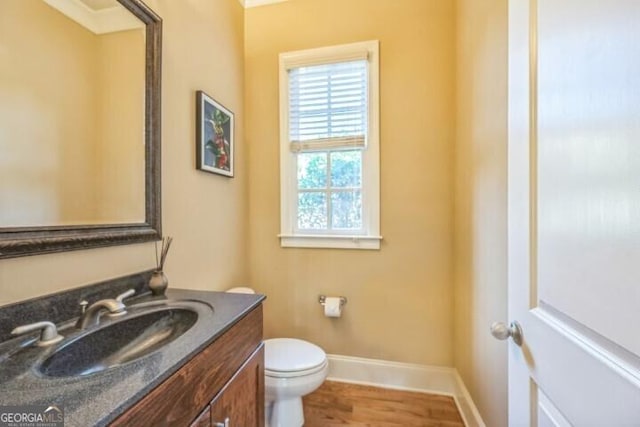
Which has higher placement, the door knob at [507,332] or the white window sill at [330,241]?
the white window sill at [330,241]

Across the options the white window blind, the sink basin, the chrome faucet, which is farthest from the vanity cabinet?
the white window blind

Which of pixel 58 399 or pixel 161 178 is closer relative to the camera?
pixel 58 399

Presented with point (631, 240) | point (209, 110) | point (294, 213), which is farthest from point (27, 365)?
point (294, 213)

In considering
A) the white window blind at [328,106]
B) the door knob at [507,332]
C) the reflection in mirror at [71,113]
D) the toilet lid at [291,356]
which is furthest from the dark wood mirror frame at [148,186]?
the door knob at [507,332]

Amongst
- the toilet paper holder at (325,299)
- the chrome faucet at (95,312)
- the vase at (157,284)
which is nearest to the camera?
the chrome faucet at (95,312)

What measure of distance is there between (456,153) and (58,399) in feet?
6.44

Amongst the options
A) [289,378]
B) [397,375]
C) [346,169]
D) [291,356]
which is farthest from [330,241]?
[397,375]

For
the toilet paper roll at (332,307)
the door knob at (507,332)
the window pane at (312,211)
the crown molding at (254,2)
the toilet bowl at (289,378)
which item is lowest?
the toilet bowl at (289,378)

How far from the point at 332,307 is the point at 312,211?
Answer: 67 centimetres

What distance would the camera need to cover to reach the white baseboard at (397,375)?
1.82 metres

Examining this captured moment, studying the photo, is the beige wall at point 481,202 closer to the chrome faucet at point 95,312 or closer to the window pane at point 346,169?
the window pane at point 346,169

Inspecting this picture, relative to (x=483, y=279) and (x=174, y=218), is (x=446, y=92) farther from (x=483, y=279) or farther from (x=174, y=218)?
(x=174, y=218)

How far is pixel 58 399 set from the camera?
1.67ft

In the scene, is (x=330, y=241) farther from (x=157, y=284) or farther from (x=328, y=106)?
(x=157, y=284)
